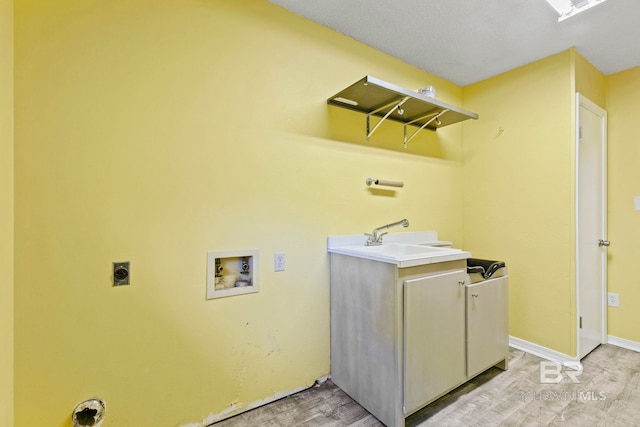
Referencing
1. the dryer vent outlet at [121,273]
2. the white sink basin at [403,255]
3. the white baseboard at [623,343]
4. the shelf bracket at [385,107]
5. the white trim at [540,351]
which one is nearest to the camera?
the dryer vent outlet at [121,273]

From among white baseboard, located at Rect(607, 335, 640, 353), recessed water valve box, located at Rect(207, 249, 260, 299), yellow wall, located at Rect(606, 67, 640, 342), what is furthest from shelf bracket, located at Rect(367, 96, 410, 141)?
white baseboard, located at Rect(607, 335, 640, 353)

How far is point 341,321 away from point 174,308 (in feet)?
3.25

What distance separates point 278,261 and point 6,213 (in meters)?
1.20

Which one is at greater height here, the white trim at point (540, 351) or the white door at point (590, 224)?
the white door at point (590, 224)

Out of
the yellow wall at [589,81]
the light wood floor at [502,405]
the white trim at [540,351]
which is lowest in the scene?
the light wood floor at [502,405]

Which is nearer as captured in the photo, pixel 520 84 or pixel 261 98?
pixel 261 98

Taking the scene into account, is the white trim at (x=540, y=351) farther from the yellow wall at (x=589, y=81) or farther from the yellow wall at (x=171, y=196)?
the yellow wall at (x=589, y=81)

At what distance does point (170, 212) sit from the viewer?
149 cm

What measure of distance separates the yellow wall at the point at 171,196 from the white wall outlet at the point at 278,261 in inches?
1.2

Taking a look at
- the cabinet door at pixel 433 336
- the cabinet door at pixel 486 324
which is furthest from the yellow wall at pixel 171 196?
the cabinet door at pixel 486 324

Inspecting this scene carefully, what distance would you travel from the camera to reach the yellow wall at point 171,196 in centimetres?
124

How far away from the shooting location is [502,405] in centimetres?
172

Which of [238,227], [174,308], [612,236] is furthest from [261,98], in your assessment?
[612,236]

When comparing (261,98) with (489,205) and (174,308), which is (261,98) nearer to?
(174,308)
